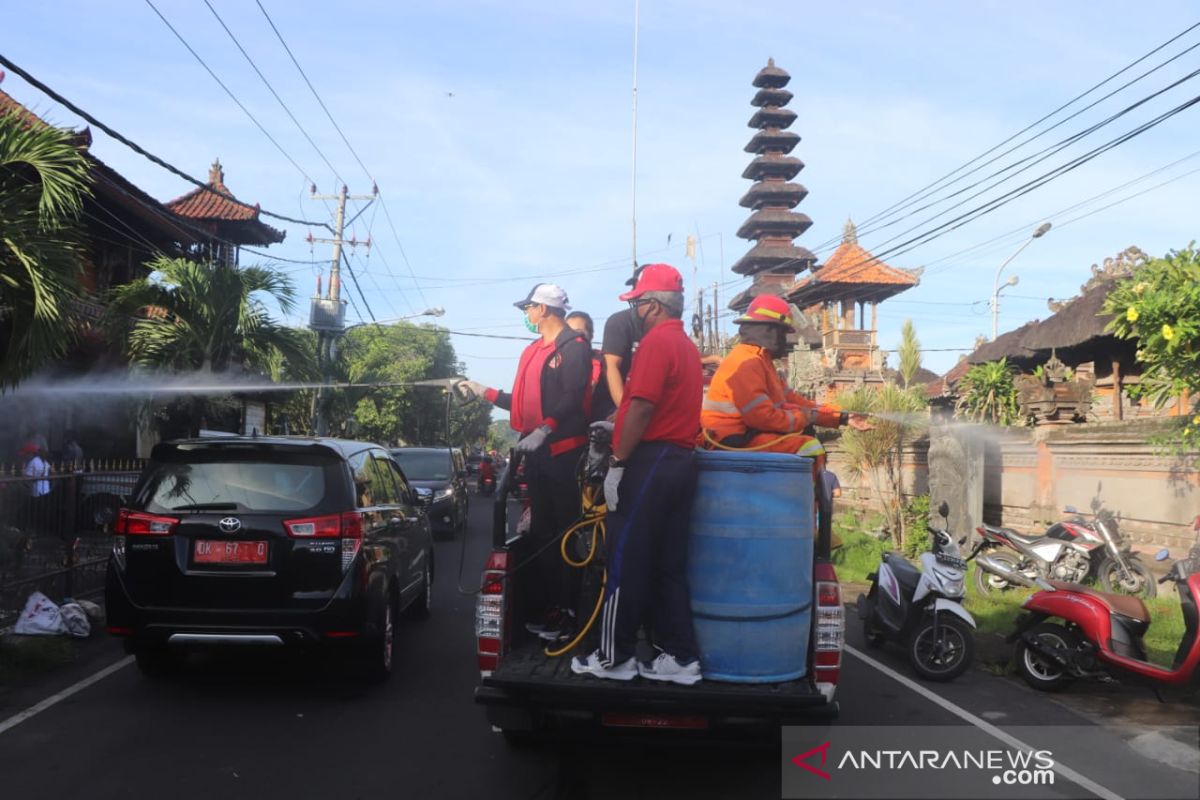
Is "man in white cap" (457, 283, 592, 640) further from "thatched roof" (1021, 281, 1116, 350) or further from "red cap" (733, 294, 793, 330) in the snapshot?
"thatched roof" (1021, 281, 1116, 350)

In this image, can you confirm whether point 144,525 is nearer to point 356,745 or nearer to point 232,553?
point 232,553

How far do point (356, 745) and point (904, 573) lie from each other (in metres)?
4.96

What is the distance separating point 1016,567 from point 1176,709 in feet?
16.6

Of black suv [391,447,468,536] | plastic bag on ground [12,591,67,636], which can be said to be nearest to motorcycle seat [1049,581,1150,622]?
plastic bag on ground [12,591,67,636]

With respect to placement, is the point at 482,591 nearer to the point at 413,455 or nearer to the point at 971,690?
the point at 971,690

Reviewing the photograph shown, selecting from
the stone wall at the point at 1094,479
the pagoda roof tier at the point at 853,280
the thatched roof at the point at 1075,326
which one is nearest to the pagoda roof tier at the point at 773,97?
the pagoda roof tier at the point at 853,280

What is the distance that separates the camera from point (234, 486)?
20.9ft

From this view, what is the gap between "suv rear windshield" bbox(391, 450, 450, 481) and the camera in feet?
58.5

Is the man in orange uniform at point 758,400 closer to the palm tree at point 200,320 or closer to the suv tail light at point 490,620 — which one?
the suv tail light at point 490,620

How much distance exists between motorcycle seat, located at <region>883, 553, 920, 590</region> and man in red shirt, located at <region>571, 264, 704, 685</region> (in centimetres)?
434

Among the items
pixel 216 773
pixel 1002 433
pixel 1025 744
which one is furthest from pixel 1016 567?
pixel 216 773

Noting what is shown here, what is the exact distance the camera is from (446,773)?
4961 mm

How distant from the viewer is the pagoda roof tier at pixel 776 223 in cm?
5156

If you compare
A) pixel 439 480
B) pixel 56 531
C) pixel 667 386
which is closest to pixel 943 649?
pixel 667 386
